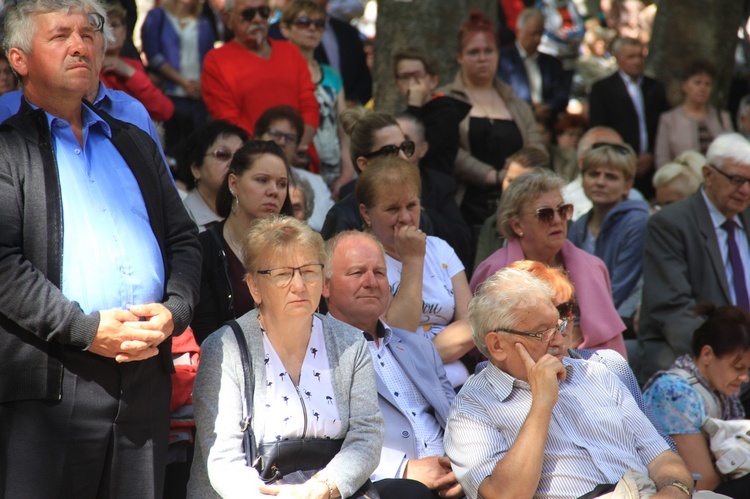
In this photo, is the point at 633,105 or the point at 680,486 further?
the point at 633,105

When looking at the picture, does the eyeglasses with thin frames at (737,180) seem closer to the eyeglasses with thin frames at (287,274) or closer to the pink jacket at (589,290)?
the pink jacket at (589,290)

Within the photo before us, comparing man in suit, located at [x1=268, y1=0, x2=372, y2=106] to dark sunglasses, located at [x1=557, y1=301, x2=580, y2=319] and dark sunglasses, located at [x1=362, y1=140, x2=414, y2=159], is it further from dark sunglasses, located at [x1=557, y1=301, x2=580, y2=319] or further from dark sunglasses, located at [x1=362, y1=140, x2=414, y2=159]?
dark sunglasses, located at [x1=557, y1=301, x2=580, y2=319]

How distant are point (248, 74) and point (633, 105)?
3.98m

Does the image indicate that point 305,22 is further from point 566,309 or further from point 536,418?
point 536,418

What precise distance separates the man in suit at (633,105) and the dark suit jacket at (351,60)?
2.06 metres

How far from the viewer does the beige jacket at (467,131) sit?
7.10 m

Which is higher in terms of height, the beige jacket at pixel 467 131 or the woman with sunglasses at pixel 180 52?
the woman with sunglasses at pixel 180 52

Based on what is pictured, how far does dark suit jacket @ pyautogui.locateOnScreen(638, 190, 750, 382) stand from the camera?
18.3 ft

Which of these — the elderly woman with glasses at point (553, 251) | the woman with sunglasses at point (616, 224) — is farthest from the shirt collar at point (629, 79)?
the elderly woman with glasses at point (553, 251)

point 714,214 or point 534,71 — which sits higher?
point 534,71

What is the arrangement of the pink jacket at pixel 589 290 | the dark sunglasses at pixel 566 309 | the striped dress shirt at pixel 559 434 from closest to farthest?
the striped dress shirt at pixel 559 434, the dark sunglasses at pixel 566 309, the pink jacket at pixel 589 290

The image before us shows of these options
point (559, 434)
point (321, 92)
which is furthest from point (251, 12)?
point (559, 434)

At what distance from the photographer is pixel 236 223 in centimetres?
462

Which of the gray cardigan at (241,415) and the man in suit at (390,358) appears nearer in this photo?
the gray cardigan at (241,415)
